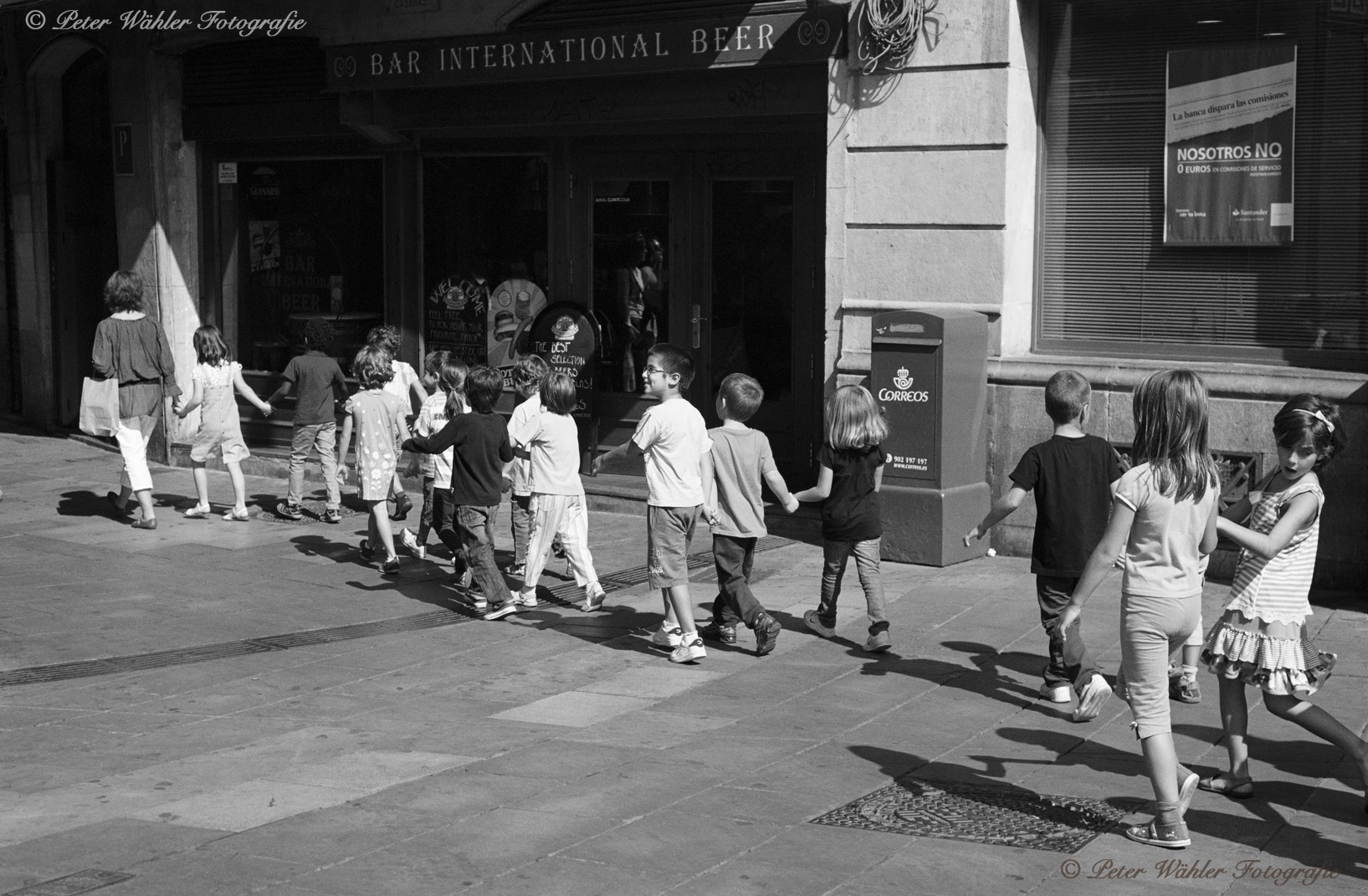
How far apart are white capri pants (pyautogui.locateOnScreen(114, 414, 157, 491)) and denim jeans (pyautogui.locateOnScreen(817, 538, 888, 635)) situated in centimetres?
587

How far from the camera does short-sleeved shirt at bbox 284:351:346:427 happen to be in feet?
39.6

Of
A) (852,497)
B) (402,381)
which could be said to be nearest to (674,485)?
(852,497)

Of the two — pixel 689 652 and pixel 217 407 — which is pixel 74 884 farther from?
pixel 217 407

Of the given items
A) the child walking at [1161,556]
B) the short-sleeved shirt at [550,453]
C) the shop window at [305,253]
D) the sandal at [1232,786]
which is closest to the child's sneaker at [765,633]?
the short-sleeved shirt at [550,453]

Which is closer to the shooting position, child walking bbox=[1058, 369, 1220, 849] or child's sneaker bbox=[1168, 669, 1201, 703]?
child walking bbox=[1058, 369, 1220, 849]

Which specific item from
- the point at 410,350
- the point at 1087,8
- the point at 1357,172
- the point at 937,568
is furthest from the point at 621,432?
the point at 1357,172

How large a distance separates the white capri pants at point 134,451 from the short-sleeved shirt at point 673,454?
5.39m

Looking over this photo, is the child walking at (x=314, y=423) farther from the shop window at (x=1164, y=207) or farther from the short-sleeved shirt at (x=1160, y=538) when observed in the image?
the short-sleeved shirt at (x=1160, y=538)

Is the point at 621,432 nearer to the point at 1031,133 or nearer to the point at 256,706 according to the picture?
the point at 1031,133

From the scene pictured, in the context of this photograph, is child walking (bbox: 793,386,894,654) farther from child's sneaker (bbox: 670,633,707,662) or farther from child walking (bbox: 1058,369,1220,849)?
child walking (bbox: 1058,369,1220,849)

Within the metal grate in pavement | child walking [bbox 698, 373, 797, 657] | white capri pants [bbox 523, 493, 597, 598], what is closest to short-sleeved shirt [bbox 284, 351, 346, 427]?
the metal grate in pavement

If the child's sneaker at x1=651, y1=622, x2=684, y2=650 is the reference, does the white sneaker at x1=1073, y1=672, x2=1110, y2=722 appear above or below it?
above

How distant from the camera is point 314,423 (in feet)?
39.8
